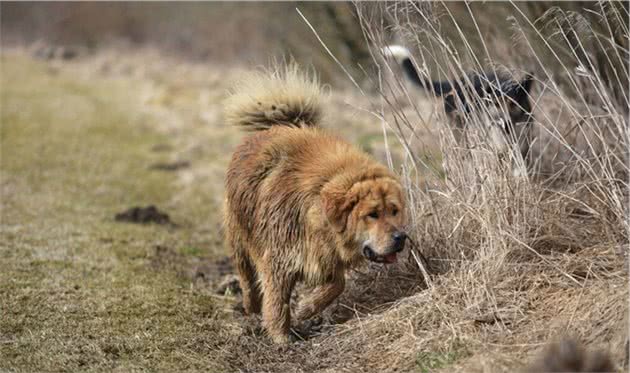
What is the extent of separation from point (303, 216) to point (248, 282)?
3.48 ft

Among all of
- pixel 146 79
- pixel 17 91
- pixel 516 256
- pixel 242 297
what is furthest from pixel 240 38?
pixel 516 256

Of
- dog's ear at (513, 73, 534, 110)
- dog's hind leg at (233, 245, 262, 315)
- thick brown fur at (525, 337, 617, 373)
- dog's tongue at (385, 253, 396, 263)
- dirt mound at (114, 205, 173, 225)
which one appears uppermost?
dog's ear at (513, 73, 534, 110)

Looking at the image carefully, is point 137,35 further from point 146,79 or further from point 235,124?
point 235,124

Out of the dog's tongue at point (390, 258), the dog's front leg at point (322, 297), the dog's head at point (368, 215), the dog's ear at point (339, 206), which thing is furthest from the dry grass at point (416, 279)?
the dog's ear at point (339, 206)

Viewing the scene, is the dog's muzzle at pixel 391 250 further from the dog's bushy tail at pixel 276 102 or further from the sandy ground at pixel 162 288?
the dog's bushy tail at pixel 276 102

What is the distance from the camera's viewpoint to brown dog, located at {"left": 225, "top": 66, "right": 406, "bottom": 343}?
528 centimetres

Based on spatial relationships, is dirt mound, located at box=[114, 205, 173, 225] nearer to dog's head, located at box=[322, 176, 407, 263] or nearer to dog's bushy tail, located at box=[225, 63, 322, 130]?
dog's bushy tail, located at box=[225, 63, 322, 130]

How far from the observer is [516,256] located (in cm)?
547

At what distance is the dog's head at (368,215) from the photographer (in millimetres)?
5211

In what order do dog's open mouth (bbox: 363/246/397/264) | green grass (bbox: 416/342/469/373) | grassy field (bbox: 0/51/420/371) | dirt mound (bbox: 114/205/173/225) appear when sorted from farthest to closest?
dirt mound (bbox: 114/205/173/225), grassy field (bbox: 0/51/420/371), dog's open mouth (bbox: 363/246/397/264), green grass (bbox: 416/342/469/373)

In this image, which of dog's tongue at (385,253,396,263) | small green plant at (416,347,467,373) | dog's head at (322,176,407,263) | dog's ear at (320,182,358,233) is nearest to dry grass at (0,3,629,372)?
small green plant at (416,347,467,373)

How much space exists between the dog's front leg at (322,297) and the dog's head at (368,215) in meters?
0.38

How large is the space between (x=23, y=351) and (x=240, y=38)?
1807cm

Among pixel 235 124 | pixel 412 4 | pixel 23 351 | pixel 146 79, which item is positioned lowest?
pixel 146 79
